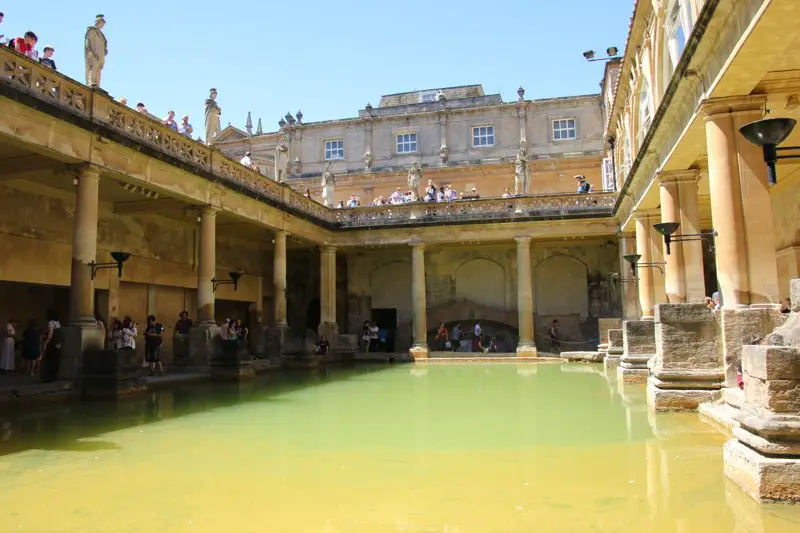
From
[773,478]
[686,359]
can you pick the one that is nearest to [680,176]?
[686,359]

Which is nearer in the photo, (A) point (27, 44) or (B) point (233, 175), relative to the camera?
(A) point (27, 44)

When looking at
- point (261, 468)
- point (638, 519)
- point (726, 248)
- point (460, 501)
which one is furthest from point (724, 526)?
point (726, 248)

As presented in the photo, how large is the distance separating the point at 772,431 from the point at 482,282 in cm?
2455

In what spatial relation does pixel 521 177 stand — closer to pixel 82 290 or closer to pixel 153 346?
pixel 153 346

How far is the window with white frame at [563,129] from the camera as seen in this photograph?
34388 mm

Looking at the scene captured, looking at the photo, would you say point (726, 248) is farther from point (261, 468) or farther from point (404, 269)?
point (404, 269)

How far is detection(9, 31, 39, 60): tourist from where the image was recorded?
13.2m

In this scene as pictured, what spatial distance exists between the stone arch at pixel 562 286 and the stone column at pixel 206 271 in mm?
16325

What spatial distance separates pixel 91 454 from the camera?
688 centimetres

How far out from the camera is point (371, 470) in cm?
596

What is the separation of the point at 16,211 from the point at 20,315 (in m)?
3.75

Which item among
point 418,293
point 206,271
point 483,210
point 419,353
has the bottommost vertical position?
point 419,353

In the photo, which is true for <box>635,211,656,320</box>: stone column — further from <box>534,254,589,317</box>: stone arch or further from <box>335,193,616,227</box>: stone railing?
<box>534,254,589,317</box>: stone arch

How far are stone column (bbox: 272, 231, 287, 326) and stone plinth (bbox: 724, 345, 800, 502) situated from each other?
1734 centimetres
